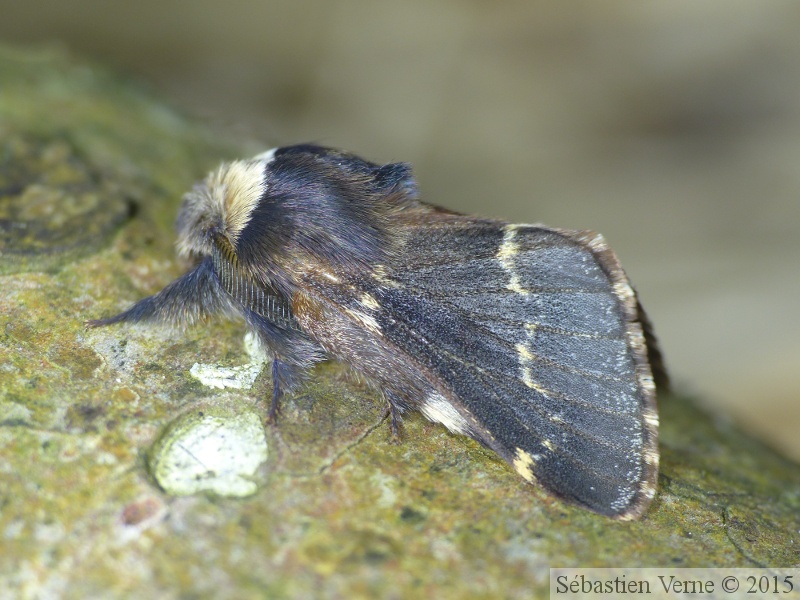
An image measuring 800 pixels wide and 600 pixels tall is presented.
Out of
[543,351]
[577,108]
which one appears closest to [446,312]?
[543,351]

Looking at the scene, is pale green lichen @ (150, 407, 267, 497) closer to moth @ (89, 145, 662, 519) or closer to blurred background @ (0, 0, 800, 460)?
moth @ (89, 145, 662, 519)

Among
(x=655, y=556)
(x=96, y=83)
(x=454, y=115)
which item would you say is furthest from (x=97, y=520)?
(x=454, y=115)

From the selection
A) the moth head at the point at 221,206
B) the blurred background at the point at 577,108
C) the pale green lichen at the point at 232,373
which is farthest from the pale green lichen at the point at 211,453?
the blurred background at the point at 577,108

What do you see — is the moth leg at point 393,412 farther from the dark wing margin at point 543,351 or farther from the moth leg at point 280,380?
the moth leg at point 280,380

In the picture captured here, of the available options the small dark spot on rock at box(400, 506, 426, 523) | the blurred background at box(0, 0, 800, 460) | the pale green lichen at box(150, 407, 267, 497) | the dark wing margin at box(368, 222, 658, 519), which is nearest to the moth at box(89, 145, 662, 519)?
the dark wing margin at box(368, 222, 658, 519)

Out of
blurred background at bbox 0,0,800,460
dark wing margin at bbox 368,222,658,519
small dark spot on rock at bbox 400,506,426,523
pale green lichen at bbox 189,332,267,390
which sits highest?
blurred background at bbox 0,0,800,460

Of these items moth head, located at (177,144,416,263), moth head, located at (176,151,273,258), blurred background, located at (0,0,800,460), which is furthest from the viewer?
blurred background, located at (0,0,800,460)

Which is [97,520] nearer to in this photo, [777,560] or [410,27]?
[777,560]

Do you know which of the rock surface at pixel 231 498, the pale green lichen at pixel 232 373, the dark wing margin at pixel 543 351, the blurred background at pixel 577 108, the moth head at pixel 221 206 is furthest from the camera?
the blurred background at pixel 577 108
